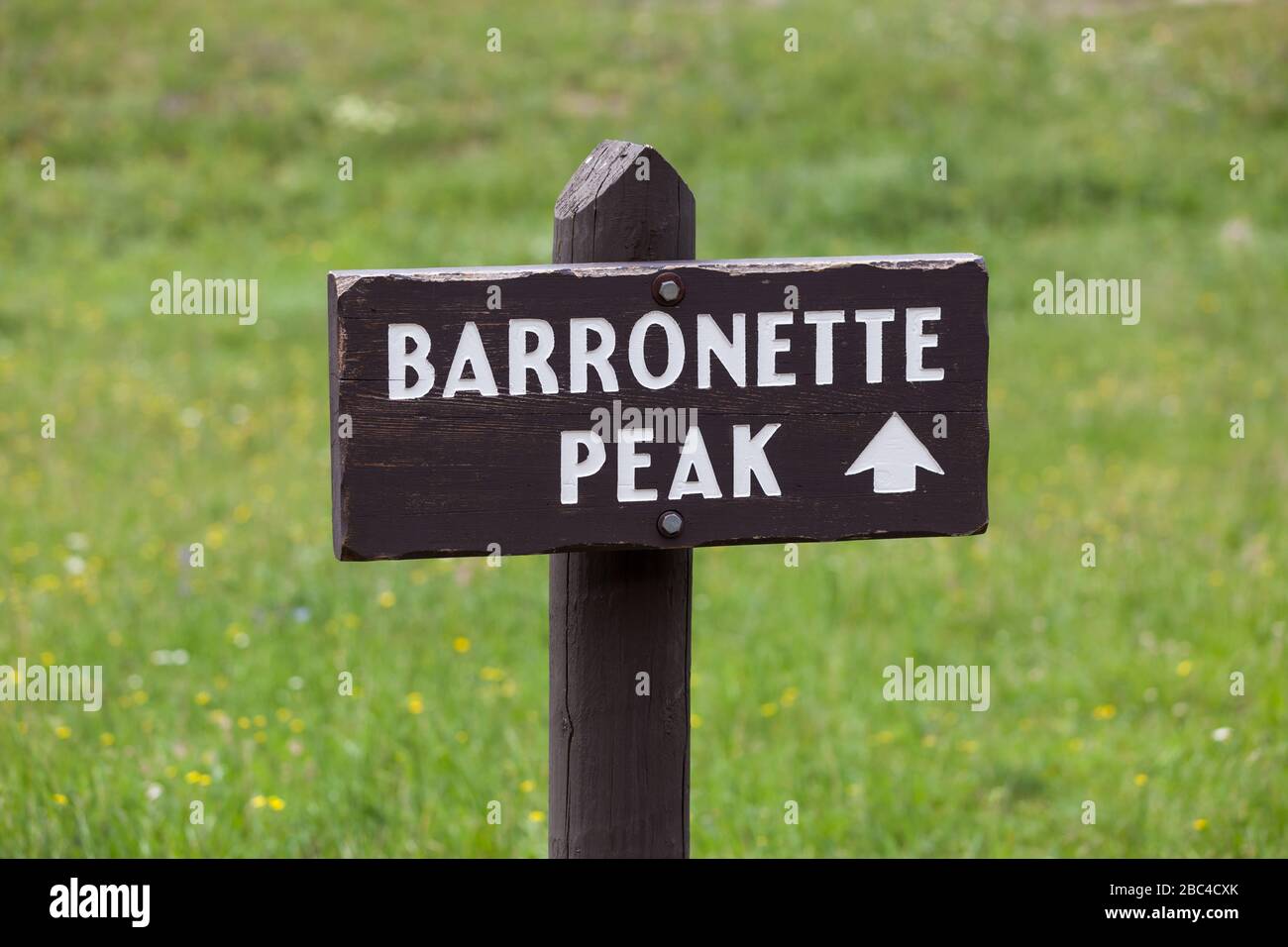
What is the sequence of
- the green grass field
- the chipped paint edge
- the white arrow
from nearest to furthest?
the chipped paint edge
the white arrow
the green grass field

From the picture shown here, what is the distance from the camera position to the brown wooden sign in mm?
2223

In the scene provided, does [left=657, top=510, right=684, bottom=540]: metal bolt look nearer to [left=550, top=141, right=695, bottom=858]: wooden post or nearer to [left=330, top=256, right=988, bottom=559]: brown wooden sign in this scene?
[left=330, top=256, right=988, bottom=559]: brown wooden sign

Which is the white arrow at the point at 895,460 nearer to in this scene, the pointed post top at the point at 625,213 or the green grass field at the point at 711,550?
the pointed post top at the point at 625,213

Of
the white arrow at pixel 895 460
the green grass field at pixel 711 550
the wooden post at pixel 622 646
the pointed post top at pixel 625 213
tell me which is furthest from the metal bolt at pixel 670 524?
the green grass field at pixel 711 550

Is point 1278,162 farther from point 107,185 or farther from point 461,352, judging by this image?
point 461,352

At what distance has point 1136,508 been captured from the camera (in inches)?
258

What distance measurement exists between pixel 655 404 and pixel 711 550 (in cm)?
423

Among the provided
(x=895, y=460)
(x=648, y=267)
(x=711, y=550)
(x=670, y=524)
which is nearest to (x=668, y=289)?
(x=648, y=267)

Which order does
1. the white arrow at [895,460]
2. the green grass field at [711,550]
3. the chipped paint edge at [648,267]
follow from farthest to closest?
the green grass field at [711,550] → the white arrow at [895,460] → the chipped paint edge at [648,267]

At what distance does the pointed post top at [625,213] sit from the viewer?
2418mm

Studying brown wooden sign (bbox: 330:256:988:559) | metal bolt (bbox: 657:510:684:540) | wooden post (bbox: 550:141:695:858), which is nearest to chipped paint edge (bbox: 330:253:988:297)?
brown wooden sign (bbox: 330:256:988:559)

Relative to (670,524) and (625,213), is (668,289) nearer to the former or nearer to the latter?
(625,213)

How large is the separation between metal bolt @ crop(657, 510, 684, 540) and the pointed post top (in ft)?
1.51

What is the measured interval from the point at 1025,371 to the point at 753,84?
28.7 feet
